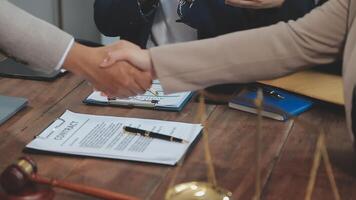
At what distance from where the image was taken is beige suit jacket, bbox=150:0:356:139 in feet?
3.77

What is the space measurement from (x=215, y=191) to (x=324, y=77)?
24.2 inches

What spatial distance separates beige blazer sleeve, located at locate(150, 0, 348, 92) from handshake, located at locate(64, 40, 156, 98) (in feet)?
0.33

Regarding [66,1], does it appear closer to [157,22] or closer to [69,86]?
[157,22]

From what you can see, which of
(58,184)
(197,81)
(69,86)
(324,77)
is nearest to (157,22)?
(69,86)

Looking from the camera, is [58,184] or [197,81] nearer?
[58,184]

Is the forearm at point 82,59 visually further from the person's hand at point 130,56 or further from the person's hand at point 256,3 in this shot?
the person's hand at point 256,3

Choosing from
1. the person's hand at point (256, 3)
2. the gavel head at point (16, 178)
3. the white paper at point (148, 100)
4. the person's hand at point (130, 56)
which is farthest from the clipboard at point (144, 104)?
the gavel head at point (16, 178)

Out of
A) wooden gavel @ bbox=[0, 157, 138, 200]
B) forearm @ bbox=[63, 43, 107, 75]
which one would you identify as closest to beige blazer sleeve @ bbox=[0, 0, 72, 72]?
forearm @ bbox=[63, 43, 107, 75]

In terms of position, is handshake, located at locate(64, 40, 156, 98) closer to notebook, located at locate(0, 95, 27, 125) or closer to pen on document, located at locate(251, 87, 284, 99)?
notebook, located at locate(0, 95, 27, 125)

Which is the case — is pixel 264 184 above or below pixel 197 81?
below

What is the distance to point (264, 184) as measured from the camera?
3.33ft

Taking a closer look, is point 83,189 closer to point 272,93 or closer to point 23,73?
point 272,93

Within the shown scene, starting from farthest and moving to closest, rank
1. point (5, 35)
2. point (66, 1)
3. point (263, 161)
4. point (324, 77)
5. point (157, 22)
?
point (66, 1) < point (157, 22) < point (324, 77) < point (5, 35) < point (263, 161)

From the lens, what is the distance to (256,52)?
1.16 metres
